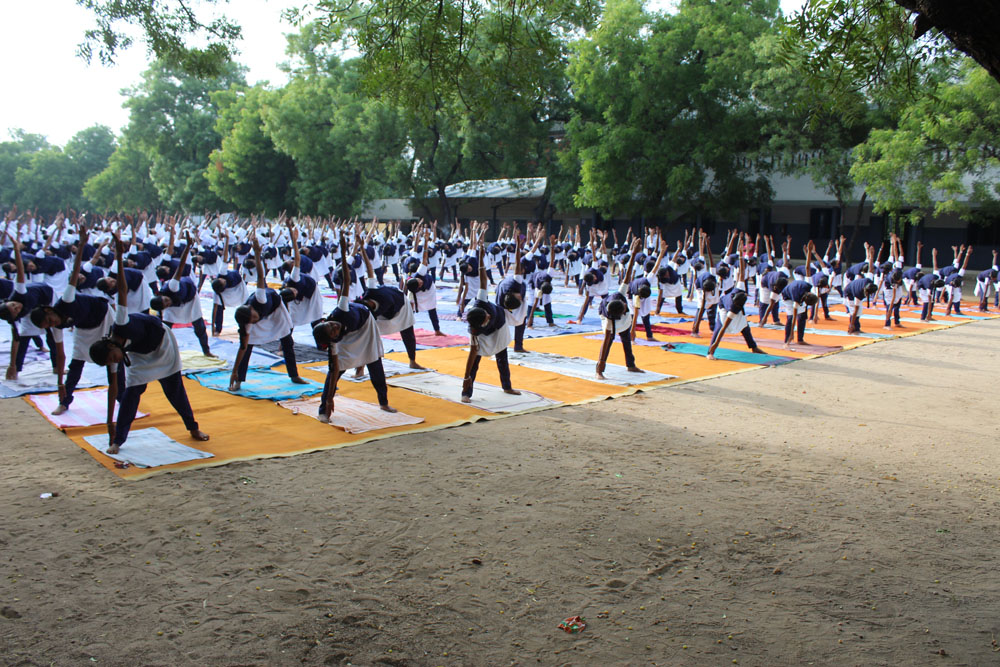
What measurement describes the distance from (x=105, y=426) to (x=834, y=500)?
6.10 meters

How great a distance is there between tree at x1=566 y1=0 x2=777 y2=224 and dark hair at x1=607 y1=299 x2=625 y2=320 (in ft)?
60.6

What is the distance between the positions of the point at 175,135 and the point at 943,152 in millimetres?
40694

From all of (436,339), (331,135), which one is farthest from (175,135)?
(436,339)

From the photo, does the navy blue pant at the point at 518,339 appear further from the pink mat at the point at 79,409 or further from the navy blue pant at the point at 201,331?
the pink mat at the point at 79,409

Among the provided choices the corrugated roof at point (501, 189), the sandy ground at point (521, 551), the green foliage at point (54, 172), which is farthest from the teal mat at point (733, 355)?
the green foliage at point (54, 172)

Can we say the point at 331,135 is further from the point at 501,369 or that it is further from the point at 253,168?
the point at 501,369

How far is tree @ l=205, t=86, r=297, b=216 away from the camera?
3769 cm

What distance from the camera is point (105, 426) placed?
6957mm

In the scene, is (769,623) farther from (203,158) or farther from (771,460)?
(203,158)

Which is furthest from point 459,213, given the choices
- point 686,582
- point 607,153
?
point 686,582

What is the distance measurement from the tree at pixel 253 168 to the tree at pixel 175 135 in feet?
12.9

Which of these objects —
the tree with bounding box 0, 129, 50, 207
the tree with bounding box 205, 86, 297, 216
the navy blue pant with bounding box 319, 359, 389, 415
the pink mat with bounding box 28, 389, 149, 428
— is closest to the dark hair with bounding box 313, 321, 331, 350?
the navy blue pant with bounding box 319, 359, 389, 415

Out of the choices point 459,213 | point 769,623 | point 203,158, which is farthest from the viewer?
point 203,158

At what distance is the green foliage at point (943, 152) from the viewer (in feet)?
60.6
